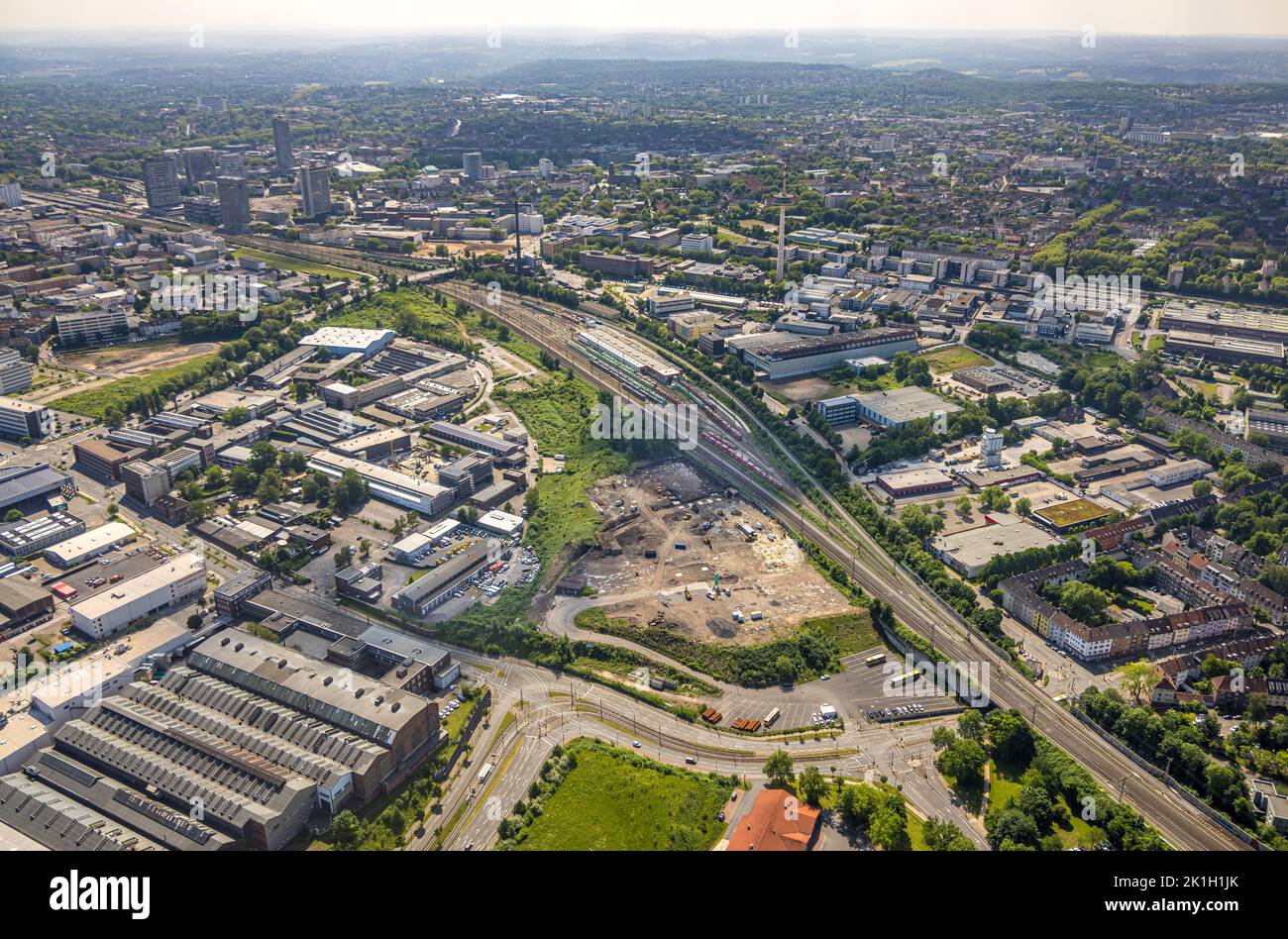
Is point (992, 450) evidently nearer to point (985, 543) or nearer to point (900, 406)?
point (900, 406)

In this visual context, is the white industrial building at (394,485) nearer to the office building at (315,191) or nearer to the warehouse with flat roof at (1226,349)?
the warehouse with flat roof at (1226,349)

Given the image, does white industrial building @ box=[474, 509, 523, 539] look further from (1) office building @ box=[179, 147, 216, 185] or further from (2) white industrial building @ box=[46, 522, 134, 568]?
(1) office building @ box=[179, 147, 216, 185]

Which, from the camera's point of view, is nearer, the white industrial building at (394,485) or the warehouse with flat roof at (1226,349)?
the white industrial building at (394,485)

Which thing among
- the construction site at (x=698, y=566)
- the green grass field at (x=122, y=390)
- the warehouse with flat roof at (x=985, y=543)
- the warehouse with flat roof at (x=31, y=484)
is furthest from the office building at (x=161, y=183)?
the warehouse with flat roof at (x=985, y=543)

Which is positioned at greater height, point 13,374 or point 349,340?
point 349,340

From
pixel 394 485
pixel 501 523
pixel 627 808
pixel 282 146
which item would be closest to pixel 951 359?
pixel 501 523

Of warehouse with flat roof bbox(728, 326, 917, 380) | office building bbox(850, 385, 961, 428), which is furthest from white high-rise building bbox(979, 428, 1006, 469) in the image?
warehouse with flat roof bbox(728, 326, 917, 380)

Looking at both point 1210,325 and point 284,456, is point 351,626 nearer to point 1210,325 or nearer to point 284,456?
point 284,456
